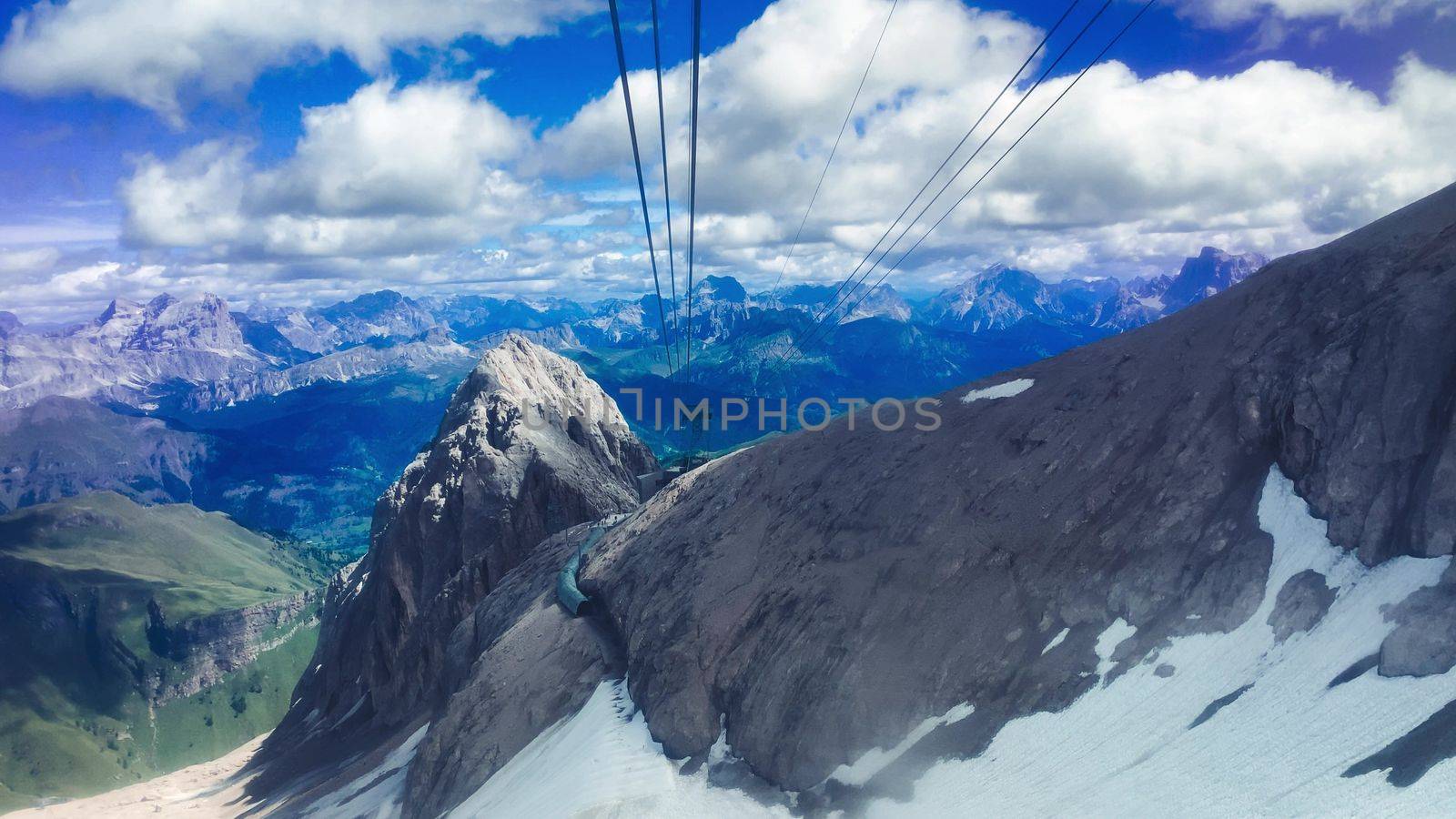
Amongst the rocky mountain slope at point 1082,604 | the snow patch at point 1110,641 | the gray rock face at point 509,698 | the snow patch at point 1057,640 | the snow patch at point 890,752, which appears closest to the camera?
the rocky mountain slope at point 1082,604

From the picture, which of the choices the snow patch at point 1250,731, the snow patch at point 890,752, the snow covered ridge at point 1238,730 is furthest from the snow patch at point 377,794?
the snow patch at point 1250,731

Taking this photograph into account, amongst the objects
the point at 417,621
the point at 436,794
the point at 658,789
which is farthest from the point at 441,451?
the point at 658,789

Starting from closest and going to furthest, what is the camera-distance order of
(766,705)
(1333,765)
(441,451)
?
(1333,765) → (766,705) → (441,451)

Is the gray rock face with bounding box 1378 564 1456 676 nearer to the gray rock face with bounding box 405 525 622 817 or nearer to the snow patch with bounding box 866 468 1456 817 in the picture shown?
the snow patch with bounding box 866 468 1456 817

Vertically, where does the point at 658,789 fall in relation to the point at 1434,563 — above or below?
below

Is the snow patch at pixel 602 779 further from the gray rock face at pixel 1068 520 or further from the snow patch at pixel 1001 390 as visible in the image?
the snow patch at pixel 1001 390

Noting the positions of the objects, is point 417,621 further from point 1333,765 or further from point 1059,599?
point 1333,765

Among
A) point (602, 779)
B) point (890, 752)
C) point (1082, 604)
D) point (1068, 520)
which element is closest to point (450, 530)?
point (602, 779)
